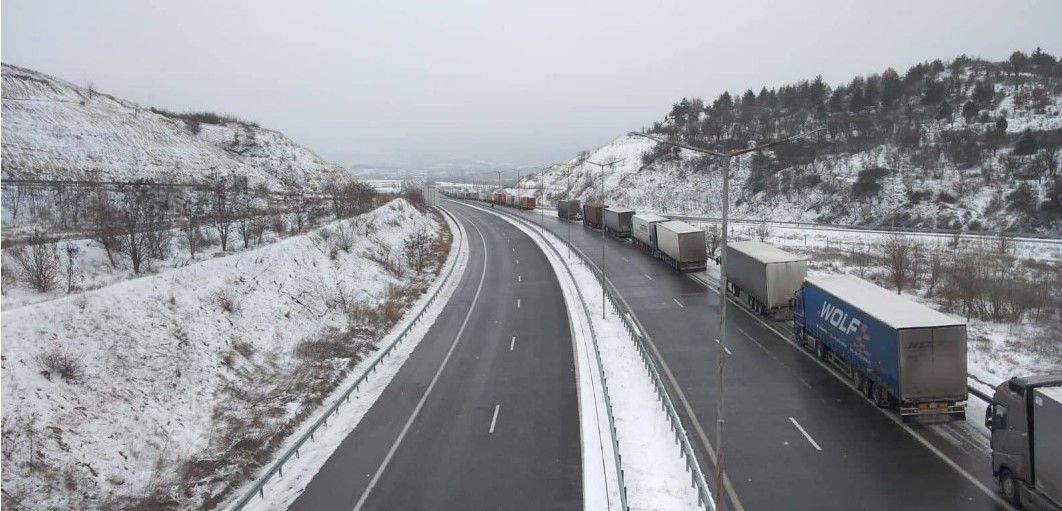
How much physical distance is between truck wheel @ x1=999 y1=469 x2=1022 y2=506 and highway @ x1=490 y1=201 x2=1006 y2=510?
1.06 ft

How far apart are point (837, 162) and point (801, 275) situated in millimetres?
71746

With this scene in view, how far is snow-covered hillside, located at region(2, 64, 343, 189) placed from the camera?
2140 inches

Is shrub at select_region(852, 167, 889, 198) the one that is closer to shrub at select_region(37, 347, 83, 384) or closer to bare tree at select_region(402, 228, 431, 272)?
bare tree at select_region(402, 228, 431, 272)

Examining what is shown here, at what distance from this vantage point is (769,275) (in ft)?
95.9

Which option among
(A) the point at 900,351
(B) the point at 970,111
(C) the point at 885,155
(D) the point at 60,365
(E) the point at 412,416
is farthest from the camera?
(B) the point at 970,111

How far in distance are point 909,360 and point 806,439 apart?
3.86m

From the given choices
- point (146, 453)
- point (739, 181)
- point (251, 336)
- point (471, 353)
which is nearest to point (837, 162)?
point (739, 181)

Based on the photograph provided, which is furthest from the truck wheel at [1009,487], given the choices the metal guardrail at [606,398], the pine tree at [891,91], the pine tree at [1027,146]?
the pine tree at [891,91]

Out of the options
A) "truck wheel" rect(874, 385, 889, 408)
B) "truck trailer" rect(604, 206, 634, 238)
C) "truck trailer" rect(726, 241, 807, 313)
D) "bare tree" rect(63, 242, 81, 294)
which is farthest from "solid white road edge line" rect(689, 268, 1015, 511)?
"truck trailer" rect(604, 206, 634, 238)

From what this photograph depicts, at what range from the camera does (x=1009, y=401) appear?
13078 millimetres

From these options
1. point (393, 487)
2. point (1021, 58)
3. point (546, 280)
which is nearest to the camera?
point (393, 487)

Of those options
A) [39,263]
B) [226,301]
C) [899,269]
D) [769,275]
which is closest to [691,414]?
[769,275]

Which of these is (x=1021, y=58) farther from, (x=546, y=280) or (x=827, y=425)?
(x=827, y=425)

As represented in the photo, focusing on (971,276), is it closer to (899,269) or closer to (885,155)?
(899,269)
